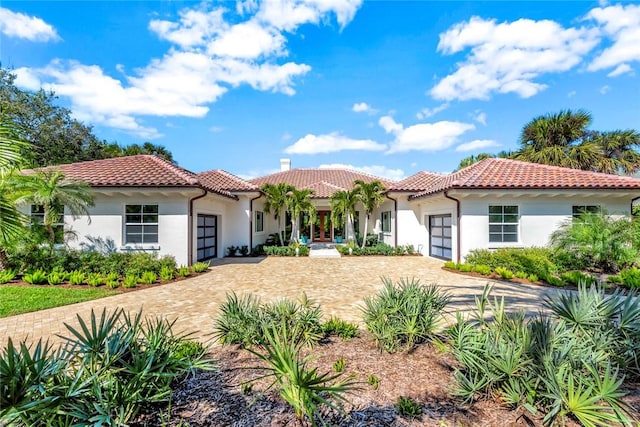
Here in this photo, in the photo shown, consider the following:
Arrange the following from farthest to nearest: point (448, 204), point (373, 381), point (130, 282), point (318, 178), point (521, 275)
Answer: point (318, 178), point (448, 204), point (521, 275), point (130, 282), point (373, 381)

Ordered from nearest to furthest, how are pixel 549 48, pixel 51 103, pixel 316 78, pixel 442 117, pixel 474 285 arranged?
pixel 474 285
pixel 549 48
pixel 316 78
pixel 442 117
pixel 51 103

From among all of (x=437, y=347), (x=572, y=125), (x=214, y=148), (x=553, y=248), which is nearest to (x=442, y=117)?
(x=572, y=125)

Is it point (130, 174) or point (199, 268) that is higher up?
point (130, 174)

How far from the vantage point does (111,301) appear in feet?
26.8

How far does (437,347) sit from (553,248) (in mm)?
11452

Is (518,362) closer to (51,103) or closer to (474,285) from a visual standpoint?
(474,285)

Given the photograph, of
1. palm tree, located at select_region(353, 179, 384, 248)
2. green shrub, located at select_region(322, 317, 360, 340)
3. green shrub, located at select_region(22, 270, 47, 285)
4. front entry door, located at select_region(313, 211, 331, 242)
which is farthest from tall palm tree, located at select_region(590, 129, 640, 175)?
green shrub, located at select_region(22, 270, 47, 285)

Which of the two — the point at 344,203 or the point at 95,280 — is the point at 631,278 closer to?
the point at 344,203

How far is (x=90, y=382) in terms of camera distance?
2.96 metres

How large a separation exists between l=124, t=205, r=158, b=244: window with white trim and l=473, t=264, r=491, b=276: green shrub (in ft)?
47.5

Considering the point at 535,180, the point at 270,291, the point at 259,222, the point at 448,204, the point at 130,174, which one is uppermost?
the point at 130,174

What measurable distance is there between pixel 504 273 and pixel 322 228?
1736cm

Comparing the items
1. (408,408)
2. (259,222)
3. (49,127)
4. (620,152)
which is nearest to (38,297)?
(408,408)

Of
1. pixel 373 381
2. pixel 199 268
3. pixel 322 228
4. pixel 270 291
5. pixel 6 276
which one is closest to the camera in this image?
pixel 373 381
